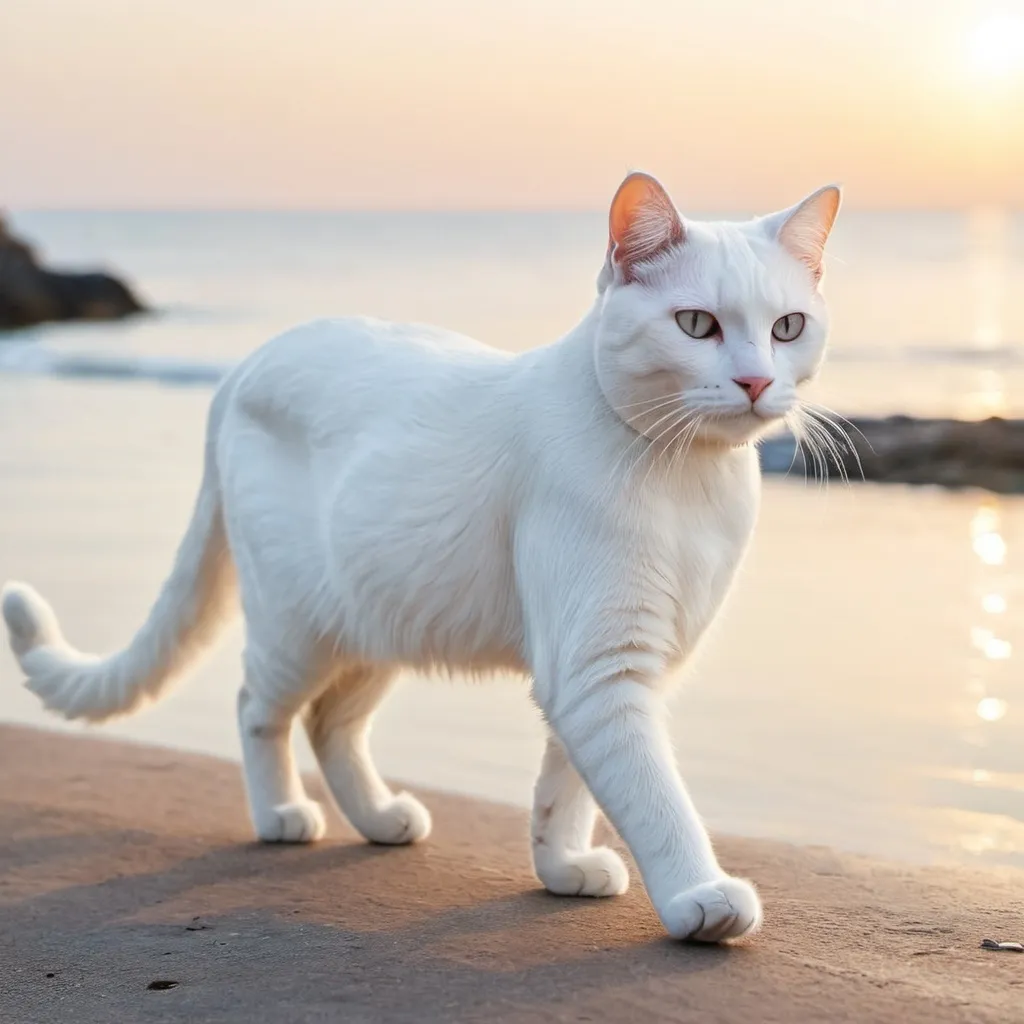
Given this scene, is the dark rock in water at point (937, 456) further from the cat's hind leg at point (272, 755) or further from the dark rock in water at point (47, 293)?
the dark rock in water at point (47, 293)

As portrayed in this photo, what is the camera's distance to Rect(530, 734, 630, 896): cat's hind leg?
3.23 metres

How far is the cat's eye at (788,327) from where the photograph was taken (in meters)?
2.77

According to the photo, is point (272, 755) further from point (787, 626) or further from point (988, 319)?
point (988, 319)

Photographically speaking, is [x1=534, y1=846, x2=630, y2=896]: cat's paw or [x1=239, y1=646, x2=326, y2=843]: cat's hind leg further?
[x1=239, y1=646, x2=326, y2=843]: cat's hind leg

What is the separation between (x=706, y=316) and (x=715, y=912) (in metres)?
1.00

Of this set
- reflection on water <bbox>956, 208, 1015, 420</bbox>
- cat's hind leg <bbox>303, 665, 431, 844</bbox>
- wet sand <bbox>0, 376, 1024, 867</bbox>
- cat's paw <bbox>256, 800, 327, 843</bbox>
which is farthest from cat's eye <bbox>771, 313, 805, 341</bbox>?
reflection on water <bbox>956, 208, 1015, 420</bbox>

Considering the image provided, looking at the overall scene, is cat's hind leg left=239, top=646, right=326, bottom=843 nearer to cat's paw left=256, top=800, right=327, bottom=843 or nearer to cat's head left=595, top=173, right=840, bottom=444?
cat's paw left=256, top=800, right=327, bottom=843

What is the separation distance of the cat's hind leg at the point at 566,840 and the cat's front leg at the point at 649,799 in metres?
0.46

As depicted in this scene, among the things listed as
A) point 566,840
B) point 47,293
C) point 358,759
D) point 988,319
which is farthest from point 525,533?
point 47,293

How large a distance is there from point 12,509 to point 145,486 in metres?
0.91

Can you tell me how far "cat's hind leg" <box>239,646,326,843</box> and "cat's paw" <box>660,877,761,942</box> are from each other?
126cm

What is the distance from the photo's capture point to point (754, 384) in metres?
2.65

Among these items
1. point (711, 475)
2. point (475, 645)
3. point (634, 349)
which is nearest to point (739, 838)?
point (475, 645)

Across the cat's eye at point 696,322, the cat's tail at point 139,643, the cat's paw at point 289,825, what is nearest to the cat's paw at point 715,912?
the cat's eye at point 696,322
